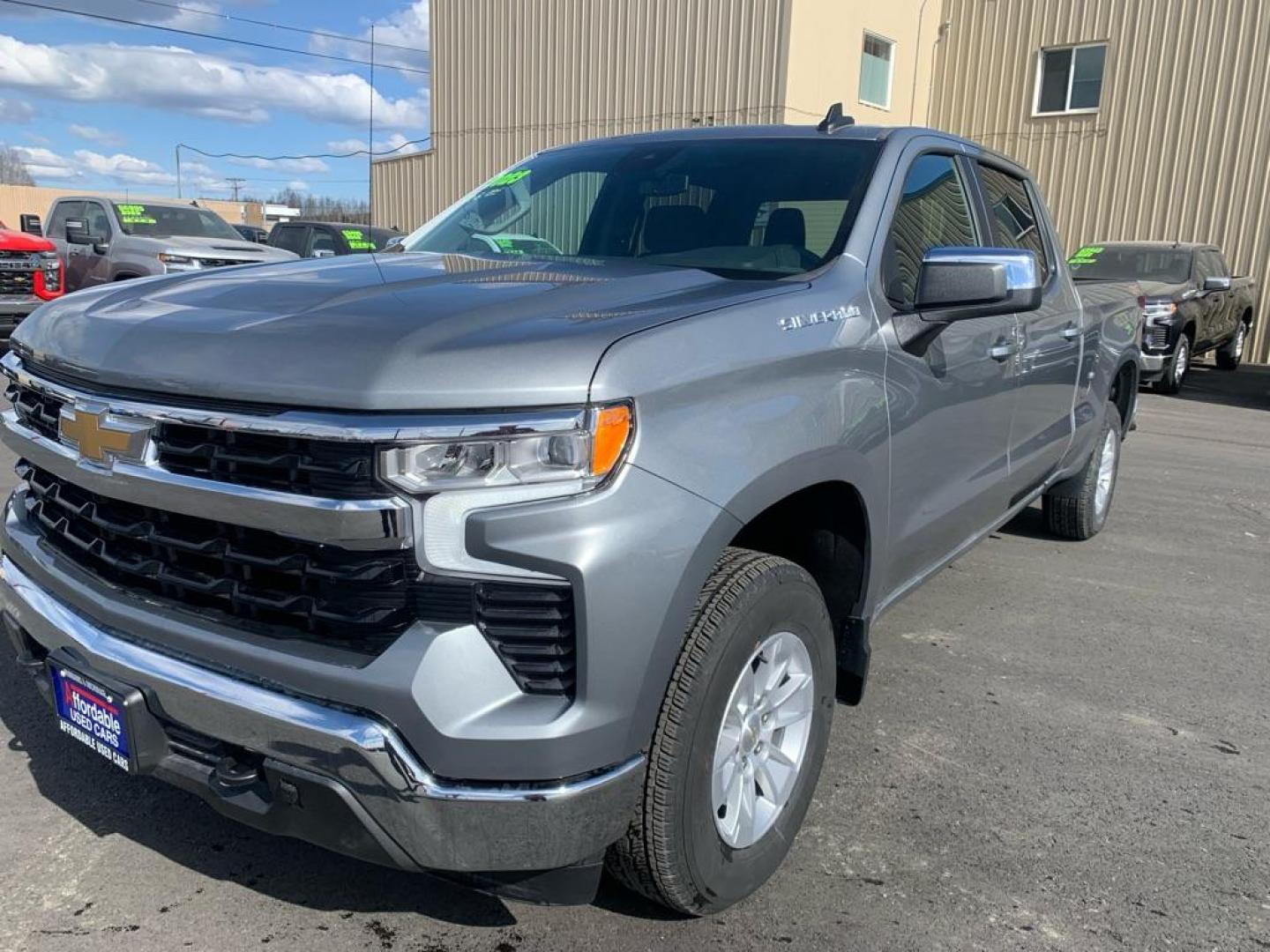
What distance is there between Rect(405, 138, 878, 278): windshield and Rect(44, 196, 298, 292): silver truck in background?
8998mm

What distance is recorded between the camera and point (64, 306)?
2600mm

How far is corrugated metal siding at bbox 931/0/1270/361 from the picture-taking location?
1561 cm

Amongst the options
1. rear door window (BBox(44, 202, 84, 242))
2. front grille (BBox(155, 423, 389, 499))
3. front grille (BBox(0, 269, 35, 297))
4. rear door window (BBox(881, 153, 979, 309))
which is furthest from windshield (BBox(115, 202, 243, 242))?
front grille (BBox(155, 423, 389, 499))

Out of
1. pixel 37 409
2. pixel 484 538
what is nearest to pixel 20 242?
pixel 37 409

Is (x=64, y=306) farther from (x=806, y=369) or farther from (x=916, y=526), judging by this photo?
(x=916, y=526)

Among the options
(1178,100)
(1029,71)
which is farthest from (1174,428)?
(1029,71)

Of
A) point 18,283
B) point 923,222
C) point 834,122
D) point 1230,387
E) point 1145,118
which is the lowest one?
point 1230,387

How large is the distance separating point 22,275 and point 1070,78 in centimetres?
1575

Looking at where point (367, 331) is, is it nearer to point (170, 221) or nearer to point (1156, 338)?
point (1156, 338)

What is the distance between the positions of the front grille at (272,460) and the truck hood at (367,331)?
0.25 ft

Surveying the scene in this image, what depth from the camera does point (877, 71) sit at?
17.8m

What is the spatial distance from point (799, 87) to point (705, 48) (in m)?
1.83

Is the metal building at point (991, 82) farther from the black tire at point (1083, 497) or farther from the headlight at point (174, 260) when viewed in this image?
the black tire at point (1083, 497)

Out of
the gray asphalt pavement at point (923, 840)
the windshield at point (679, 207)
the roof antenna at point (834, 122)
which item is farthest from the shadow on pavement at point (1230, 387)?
the windshield at point (679, 207)
